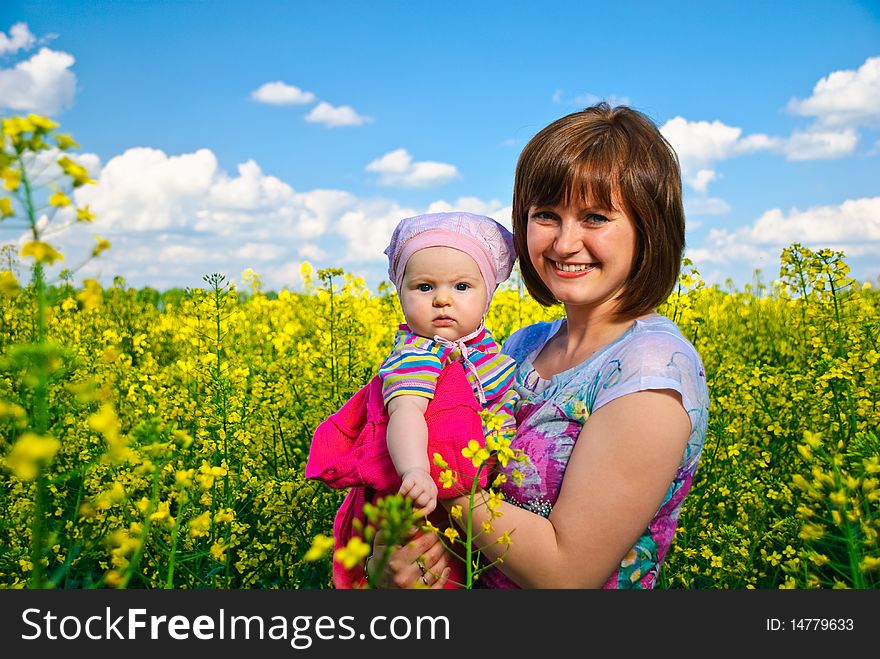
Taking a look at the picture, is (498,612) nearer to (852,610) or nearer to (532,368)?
(852,610)

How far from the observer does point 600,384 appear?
2.04m

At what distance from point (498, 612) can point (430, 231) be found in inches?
43.9

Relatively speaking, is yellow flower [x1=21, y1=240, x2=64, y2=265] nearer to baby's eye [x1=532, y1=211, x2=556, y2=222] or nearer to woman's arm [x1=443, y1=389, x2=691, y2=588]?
woman's arm [x1=443, y1=389, x2=691, y2=588]

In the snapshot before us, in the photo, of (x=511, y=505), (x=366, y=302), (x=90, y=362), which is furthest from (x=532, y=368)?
(x=366, y=302)

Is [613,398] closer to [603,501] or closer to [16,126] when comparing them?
[603,501]

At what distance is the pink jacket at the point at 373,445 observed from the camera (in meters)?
2.00

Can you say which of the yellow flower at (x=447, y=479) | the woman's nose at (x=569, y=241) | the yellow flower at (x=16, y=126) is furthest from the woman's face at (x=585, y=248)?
the yellow flower at (x=16, y=126)

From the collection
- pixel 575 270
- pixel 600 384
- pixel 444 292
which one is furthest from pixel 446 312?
pixel 600 384

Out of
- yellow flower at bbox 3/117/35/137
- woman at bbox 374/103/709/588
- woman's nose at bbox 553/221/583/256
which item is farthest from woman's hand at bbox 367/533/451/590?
yellow flower at bbox 3/117/35/137

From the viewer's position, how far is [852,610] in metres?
1.73

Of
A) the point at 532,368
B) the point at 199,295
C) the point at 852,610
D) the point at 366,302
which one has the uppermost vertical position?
the point at 366,302

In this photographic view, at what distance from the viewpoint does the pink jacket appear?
6.57 ft

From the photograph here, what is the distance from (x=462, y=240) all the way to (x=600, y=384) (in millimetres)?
575

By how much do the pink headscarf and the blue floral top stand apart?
1.29 ft
